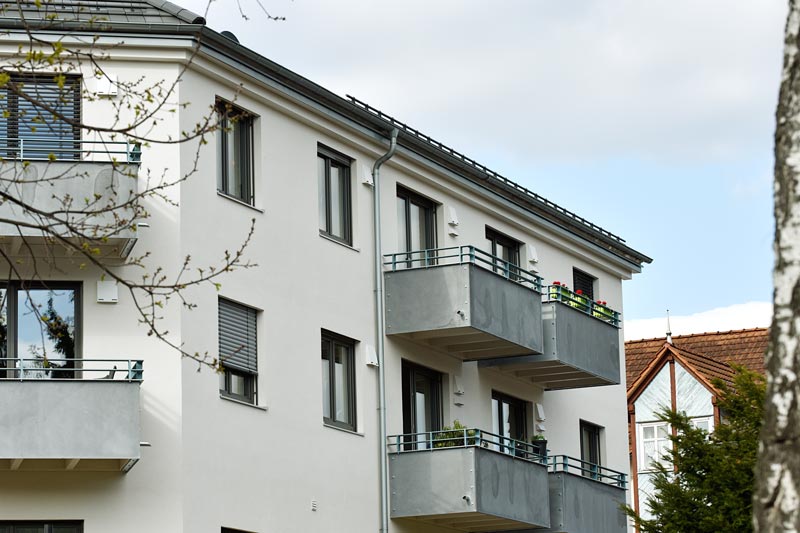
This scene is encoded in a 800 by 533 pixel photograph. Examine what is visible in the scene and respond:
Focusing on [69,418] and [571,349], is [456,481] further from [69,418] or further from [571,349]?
[69,418]

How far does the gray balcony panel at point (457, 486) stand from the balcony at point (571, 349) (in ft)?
9.56

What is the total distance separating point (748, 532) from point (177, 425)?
9171 millimetres

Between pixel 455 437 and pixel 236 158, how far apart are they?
557 centimetres

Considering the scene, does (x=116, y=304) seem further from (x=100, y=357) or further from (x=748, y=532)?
(x=748, y=532)

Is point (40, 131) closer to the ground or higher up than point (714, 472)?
higher up

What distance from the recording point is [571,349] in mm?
27641

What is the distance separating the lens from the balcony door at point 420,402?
83.4 feet

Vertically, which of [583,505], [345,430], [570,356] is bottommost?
[583,505]

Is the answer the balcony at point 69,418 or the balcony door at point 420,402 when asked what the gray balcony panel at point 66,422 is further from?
the balcony door at point 420,402

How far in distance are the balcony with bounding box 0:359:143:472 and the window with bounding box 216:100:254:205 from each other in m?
4.13

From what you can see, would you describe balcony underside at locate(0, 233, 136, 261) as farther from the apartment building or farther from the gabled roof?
the gabled roof

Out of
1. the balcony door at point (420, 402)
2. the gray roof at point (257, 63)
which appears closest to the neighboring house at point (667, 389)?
the gray roof at point (257, 63)

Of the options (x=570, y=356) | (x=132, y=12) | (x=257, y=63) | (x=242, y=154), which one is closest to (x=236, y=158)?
(x=242, y=154)

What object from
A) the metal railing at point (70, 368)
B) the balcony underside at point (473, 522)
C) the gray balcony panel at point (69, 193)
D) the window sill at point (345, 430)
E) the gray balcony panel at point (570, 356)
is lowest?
the balcony underside at point (473, 522)
